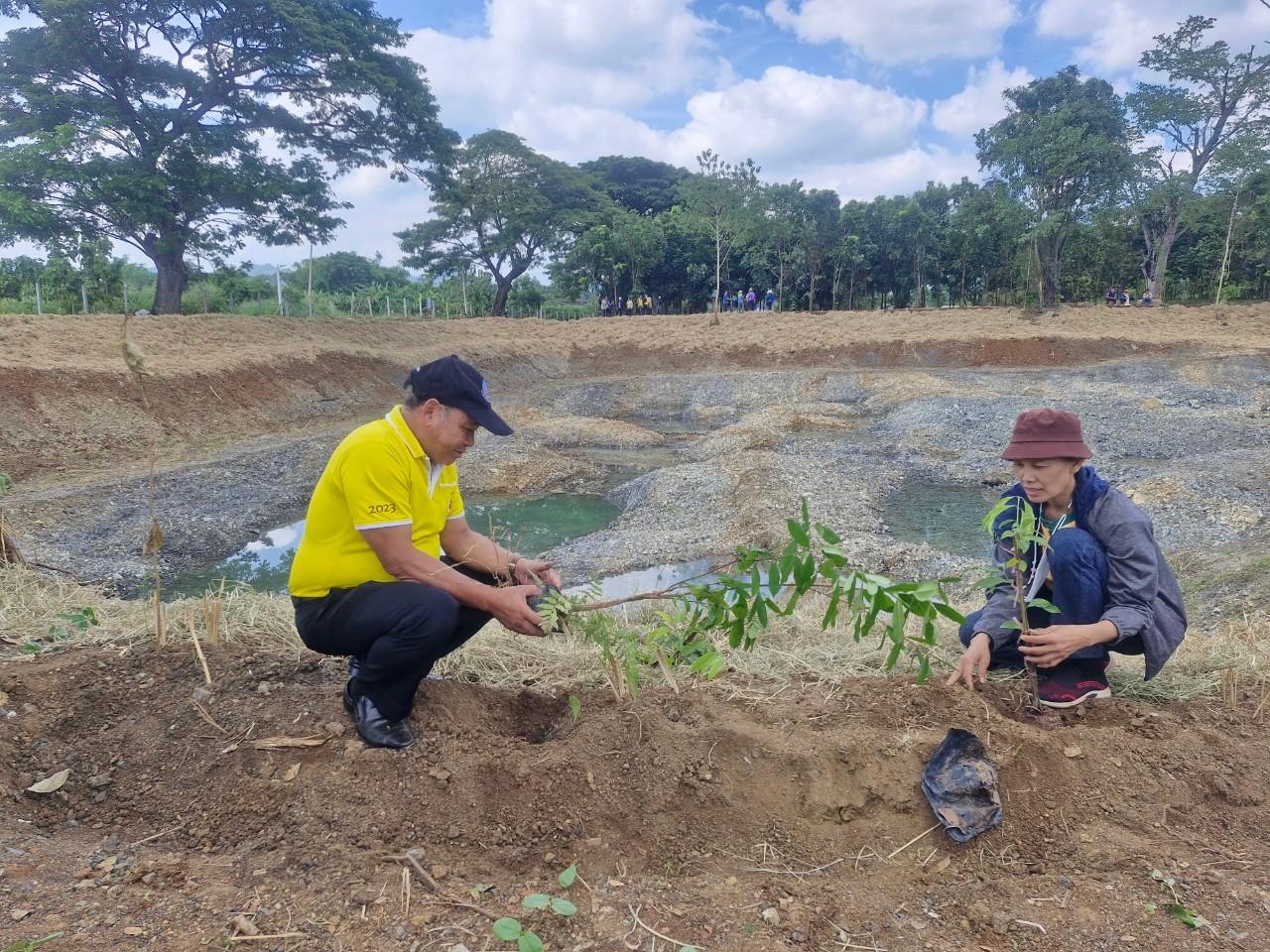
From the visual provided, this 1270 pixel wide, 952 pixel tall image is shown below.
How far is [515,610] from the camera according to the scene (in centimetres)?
254

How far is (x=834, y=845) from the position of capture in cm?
226

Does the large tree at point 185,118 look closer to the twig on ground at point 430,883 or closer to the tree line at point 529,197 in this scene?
the tree line at point 529,197

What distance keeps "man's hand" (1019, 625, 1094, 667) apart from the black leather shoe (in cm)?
215

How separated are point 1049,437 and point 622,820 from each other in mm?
1945

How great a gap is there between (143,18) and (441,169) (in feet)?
28.7

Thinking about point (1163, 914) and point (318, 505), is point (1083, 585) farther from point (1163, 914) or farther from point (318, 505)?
point (318, 505)

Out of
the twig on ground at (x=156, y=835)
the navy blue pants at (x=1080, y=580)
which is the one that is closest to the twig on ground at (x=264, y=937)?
the twig on ground at (x=156, y=835)

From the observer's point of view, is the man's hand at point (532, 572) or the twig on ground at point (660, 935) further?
the man's hand at point (532, 572)

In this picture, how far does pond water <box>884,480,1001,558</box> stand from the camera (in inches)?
337

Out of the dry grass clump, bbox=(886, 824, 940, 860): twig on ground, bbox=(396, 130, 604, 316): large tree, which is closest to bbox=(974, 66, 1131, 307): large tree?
bbox=(396, 130, 604, 316): large tree

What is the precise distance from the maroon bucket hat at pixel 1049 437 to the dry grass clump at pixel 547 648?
1078mm

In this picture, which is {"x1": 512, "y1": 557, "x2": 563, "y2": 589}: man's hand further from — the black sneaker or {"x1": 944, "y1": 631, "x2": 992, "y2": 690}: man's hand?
the black sneaker

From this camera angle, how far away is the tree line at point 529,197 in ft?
55.9

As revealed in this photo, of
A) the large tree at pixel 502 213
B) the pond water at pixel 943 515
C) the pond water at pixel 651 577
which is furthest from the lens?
the large tree at pixel 502 213
